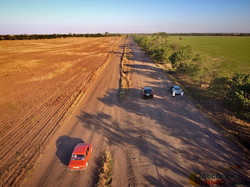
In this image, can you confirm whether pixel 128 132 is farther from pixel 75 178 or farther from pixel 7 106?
pixel 7 106

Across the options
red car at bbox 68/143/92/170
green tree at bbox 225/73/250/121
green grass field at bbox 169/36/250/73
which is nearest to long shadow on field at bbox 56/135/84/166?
red car at bbox 68/143/92/170

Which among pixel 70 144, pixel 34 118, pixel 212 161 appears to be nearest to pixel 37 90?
pixel 34 118

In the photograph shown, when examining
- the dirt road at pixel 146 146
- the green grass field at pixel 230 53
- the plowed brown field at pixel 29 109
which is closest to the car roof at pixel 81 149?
the dirt road at pixel 146 146

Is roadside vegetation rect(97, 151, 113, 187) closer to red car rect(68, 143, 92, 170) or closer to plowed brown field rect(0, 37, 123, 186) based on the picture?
red car rect(68, 143, 92, 170)

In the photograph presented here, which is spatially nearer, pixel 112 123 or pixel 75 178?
pixel 75 178

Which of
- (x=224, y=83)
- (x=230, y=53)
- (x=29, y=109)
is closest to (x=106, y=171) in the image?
(x=29, y=109)

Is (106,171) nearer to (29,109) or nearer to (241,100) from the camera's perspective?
(241,100)
